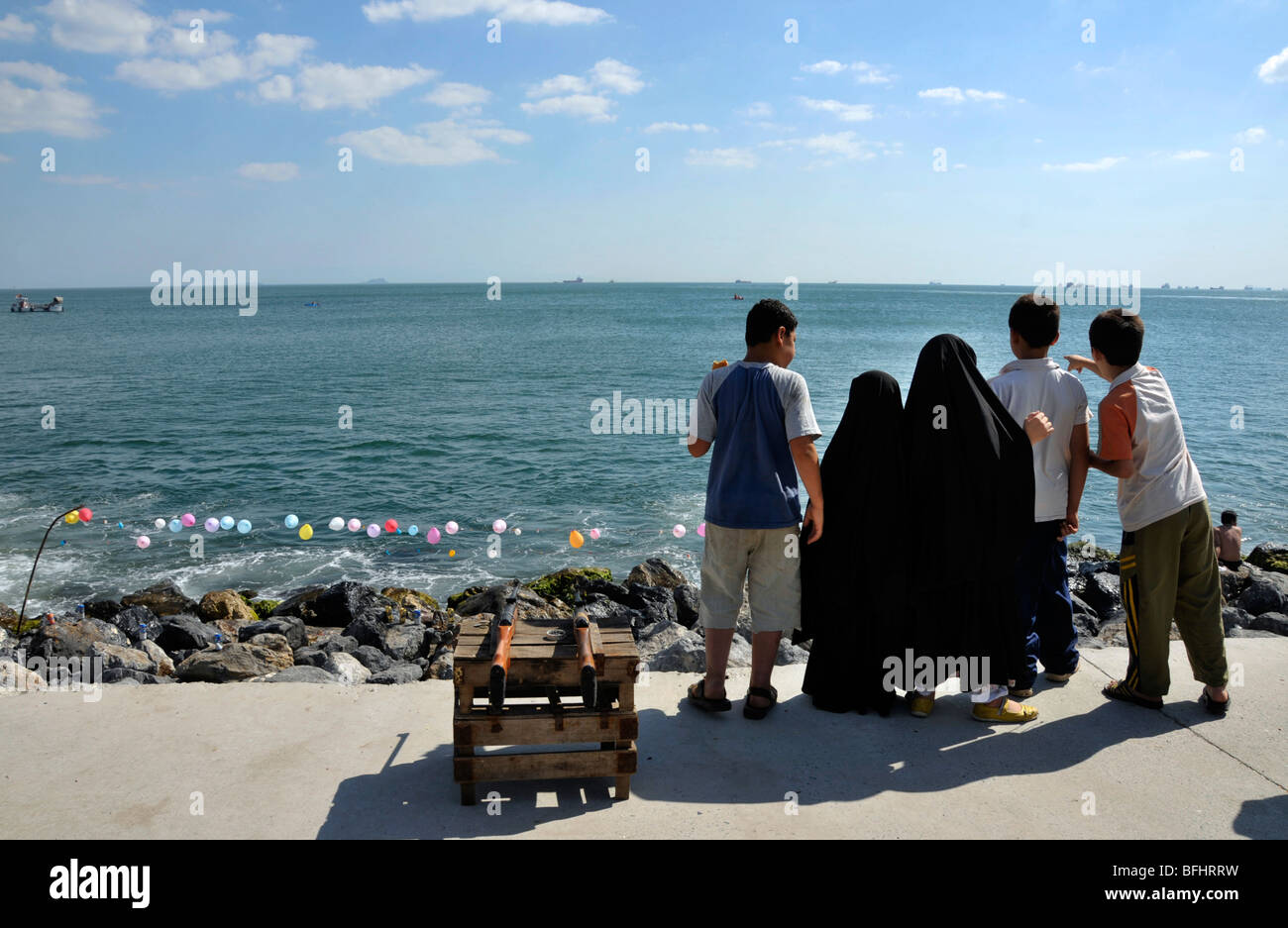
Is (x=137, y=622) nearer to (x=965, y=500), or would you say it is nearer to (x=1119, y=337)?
(x=965, y=500)

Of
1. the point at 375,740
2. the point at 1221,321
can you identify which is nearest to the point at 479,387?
the point at 375,740

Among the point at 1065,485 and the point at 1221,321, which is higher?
the point at 1221,321

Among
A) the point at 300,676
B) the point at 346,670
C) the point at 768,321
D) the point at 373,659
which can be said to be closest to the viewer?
the point at 768,321

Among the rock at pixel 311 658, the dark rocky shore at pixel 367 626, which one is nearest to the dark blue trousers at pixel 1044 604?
the dark rocky shore at pixel 367 626

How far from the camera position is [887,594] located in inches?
189

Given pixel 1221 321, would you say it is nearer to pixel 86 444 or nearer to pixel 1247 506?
pixel 1247 506

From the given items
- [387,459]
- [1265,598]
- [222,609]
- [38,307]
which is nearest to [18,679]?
[222,609]

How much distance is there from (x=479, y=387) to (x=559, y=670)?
111 ft

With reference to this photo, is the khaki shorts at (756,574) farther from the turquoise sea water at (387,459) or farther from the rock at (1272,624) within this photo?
the turquoise sea water at (387,459)

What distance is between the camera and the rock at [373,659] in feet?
26.5

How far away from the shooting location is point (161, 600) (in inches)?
483

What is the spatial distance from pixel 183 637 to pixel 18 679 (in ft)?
13.6

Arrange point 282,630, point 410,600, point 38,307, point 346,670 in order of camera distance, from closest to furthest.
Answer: point 346,670 → point 282,630 → point 410,600 → point 38,307

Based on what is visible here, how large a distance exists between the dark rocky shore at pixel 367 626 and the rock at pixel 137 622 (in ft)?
0.08
